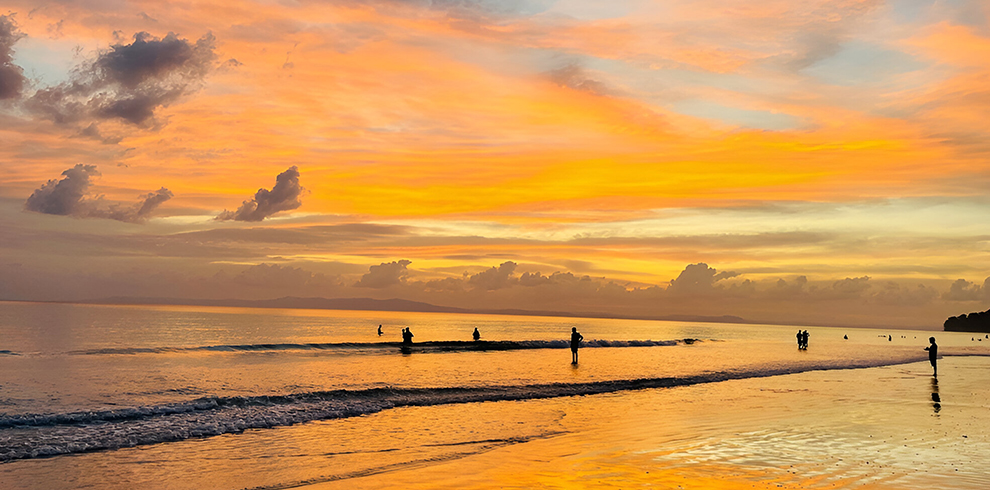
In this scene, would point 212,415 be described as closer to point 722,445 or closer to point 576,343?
point 722,445

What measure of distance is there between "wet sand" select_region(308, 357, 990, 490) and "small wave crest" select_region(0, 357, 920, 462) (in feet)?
6.94

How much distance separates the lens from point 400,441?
727 inches

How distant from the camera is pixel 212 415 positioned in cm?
2234

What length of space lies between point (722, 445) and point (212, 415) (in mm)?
17208

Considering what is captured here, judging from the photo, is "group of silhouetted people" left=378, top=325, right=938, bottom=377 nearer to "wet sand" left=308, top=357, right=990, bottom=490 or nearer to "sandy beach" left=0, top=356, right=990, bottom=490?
"wet sand" left=308, top=357, right=990, bottom=490

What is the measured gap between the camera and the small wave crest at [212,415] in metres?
17.9

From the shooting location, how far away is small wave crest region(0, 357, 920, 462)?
17.9 m

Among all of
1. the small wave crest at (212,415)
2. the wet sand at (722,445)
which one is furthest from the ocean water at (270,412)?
the wet sand at (722,445)

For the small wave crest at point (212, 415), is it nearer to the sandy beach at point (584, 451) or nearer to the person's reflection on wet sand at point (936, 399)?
the sandy beach at point (584, 451)

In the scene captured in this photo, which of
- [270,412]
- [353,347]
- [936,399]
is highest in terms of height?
[270,412]

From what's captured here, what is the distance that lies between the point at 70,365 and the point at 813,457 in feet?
146

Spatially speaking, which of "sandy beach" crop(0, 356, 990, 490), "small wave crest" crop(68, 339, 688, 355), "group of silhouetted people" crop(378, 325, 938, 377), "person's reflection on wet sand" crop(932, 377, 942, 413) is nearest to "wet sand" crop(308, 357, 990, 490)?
"sandy beach" crop(0, 356, 990, 490)

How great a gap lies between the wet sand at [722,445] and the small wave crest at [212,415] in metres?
2.11

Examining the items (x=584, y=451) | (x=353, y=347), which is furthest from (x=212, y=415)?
(x=353, y=347)
